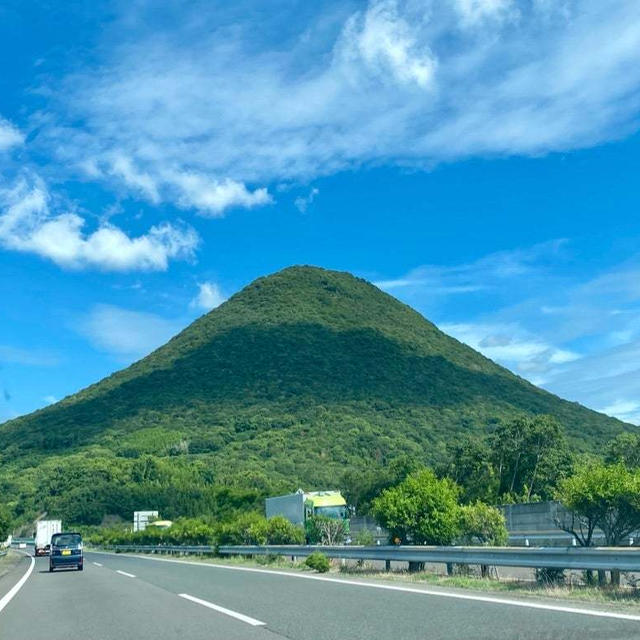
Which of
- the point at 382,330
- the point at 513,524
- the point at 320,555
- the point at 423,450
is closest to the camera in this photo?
the point at 320,555

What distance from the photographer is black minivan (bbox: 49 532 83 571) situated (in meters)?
32.8

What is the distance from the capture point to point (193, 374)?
150625 millimetres

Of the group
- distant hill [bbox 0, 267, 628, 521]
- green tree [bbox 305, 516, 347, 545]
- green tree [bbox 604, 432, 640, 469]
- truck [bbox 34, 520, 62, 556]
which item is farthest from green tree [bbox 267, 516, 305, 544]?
distant hill [bbox 0, 267, 628, 521]

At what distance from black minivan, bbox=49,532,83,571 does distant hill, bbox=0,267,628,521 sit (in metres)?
64.5

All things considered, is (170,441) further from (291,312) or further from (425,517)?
(425,517)

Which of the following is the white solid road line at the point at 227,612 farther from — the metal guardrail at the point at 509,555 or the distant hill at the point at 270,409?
the distant hill at the point at 270,409

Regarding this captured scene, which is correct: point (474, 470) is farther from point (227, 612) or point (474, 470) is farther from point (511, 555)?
point (227, 612)

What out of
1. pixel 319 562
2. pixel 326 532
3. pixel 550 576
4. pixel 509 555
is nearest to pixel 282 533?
pixel 326 532

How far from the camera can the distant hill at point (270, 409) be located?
377 ft

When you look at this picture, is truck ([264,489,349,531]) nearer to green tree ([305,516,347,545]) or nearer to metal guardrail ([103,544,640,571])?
green tree ([305,516,347,545])

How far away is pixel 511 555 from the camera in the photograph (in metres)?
14.5

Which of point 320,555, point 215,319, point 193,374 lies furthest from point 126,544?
point 215,319

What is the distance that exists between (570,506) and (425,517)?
Result: 5.36m

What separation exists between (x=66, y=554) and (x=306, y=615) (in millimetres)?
24040
